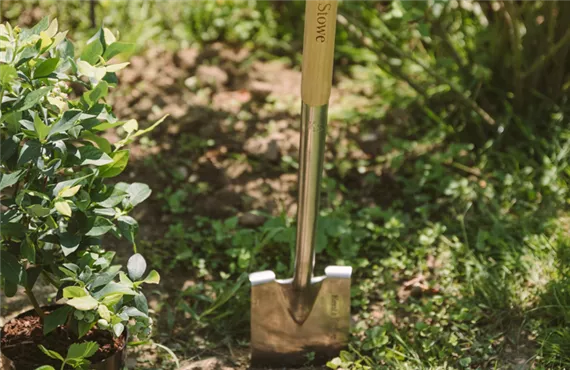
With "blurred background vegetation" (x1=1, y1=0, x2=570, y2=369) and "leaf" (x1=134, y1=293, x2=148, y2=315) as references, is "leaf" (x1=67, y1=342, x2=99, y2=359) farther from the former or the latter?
"blurred background vegetation" (x1=1, y1=0, x2=570, y2=369)

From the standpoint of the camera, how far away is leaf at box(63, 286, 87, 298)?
173 cm

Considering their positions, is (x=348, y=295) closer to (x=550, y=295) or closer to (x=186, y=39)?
(x=550, y=295)

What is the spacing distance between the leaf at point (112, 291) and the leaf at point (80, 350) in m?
0.11

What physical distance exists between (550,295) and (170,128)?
5.51ft

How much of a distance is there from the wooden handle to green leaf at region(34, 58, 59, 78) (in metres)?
0.61

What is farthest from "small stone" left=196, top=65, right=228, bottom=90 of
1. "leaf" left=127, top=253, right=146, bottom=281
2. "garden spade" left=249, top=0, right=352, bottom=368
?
"leaf" left=127, top=253, right=146, bottom=281

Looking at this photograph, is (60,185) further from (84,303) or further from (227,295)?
(227,295)

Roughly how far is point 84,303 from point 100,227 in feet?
0.66

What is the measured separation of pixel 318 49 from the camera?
2.00 m

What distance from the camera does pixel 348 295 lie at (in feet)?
7.47

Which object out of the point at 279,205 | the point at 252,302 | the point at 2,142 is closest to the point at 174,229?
the point at 279,205

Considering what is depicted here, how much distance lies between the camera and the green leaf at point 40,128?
1.70 metres

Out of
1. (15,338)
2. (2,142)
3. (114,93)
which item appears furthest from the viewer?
(114,93)

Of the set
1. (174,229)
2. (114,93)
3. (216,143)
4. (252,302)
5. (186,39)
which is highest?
(186,39)
